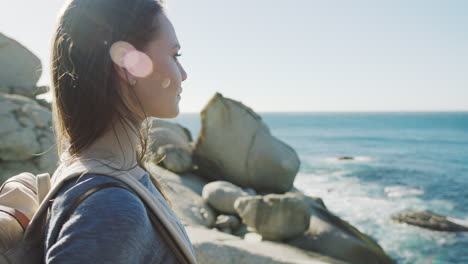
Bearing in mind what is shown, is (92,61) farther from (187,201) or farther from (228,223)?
(187,201)

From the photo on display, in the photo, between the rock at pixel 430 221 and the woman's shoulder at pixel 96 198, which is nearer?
the woman's shoulder at pixel 96 198

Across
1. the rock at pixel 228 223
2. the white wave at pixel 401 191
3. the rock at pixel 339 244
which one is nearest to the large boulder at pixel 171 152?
the rock at pixel 228 223

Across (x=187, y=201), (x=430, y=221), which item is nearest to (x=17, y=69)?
(x=187, y=201)

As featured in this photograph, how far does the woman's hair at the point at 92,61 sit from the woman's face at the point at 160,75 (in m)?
0.03

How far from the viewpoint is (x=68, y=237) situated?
30.4 inches

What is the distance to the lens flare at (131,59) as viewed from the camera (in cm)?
104

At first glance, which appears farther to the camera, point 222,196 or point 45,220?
point 222,196

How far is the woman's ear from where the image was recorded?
1.07 meters

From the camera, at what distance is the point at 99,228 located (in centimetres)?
78

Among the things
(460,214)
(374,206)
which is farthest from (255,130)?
(460,214)

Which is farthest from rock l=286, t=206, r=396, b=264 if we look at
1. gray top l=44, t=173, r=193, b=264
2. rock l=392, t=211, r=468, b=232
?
gray top l=44, t=173, r=193, b=264

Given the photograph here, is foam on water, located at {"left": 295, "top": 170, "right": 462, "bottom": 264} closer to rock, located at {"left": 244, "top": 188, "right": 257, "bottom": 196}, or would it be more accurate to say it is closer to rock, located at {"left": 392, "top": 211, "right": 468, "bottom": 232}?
rock, located at {"left": 392, "top": 211, "right": 468, "bottom": 232}

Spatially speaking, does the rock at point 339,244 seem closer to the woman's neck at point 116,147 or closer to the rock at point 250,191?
the rock at point 250,191

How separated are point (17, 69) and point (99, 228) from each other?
7456 millimetres
